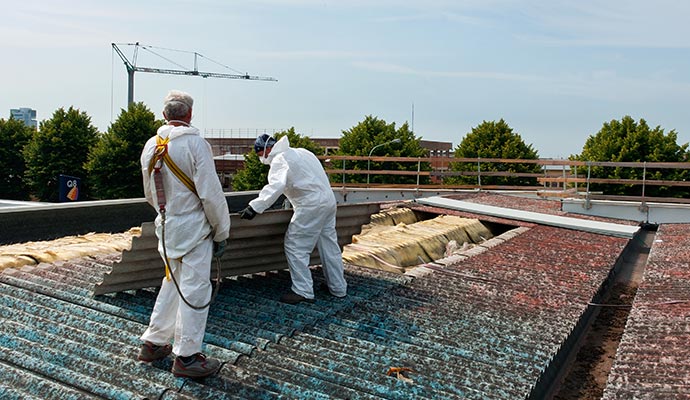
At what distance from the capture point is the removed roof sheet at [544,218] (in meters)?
10.8

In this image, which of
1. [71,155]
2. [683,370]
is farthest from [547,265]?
[71,155]

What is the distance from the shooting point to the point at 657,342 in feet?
16.2

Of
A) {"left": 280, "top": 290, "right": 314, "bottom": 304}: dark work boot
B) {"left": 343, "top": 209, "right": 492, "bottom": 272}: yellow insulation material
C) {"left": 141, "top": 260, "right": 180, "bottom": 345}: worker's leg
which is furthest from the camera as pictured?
{"left": 343, "top": 209, "right": 492, "bottom": 272}: yellow insulation material

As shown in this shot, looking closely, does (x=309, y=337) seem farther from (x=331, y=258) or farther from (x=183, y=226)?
(x=183, y=226)

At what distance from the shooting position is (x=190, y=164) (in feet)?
12.3

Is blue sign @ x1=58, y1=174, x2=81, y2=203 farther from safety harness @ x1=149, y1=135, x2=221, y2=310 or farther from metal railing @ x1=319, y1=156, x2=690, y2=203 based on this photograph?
safety harness @ x1=149, y1=135, x2=221, y2=310

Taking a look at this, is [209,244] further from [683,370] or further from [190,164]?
[683,370]

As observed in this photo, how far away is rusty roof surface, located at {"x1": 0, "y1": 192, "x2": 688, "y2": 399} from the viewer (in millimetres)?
3617

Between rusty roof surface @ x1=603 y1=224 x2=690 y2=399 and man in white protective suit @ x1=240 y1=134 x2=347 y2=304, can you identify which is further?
man in white protective suit @ x1=240 y1=134 x2=347 y2=304

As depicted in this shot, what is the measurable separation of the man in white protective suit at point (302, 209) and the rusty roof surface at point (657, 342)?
7.63ft

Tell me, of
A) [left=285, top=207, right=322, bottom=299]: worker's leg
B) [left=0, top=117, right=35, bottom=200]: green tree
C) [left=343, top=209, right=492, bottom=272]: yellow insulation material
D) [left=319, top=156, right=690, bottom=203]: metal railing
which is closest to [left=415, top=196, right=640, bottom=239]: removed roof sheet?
[left=343, top=209, right=492, bottom=272]: yellow insulation material

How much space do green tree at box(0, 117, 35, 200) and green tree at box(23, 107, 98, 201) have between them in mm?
1919

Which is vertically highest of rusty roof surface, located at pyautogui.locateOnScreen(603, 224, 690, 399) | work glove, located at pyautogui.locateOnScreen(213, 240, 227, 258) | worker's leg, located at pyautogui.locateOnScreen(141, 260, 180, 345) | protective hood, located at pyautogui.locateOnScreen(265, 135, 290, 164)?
protective hood, located at pyautogui.locateOnScreen(265, 135, 290, 164)

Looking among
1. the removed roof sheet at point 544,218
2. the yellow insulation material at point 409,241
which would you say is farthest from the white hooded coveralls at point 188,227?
the removed roof sheet at point 544,218
